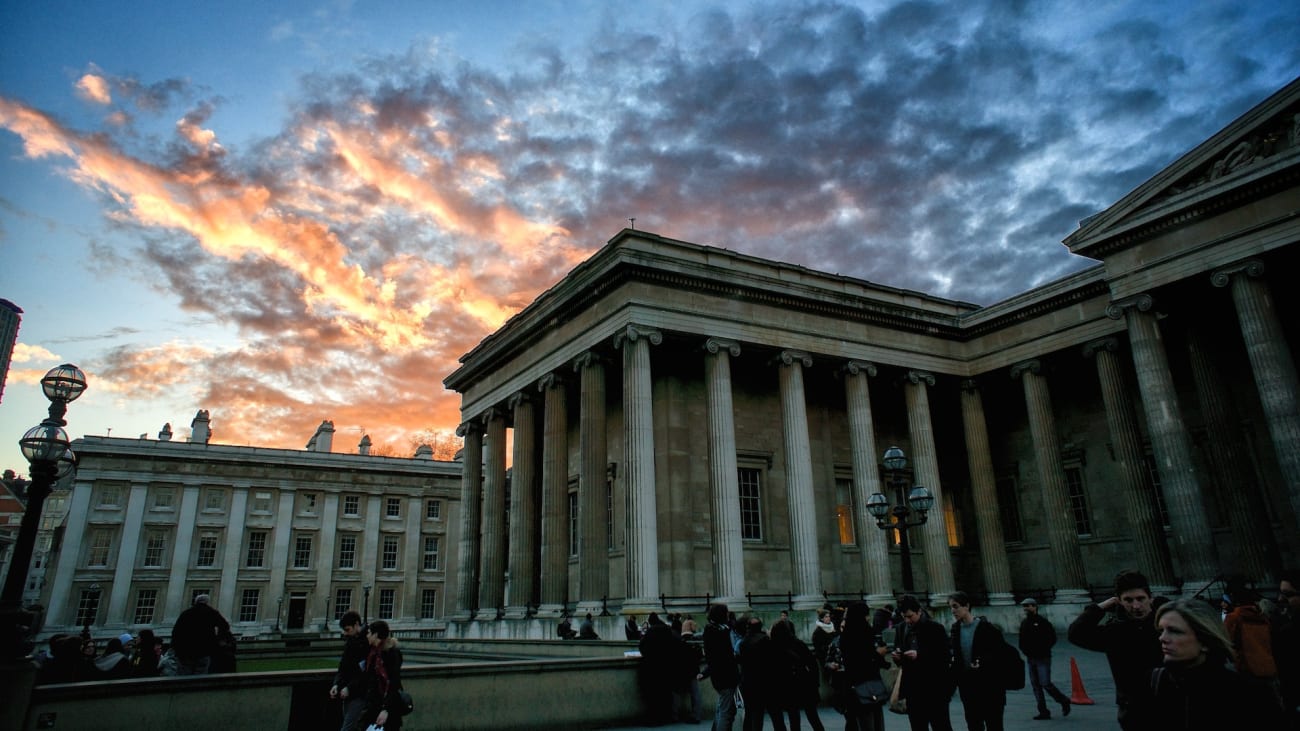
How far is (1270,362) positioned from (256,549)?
180 feet

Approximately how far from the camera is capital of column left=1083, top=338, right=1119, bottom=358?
86.7 feet


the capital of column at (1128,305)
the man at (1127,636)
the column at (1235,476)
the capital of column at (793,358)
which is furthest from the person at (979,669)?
the capital of column at (1128,305)

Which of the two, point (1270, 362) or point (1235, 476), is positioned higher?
point (1270, 362)

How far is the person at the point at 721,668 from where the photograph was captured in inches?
388

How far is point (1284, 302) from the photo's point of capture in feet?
81.3

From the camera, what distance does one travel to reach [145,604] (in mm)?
Result: 48938

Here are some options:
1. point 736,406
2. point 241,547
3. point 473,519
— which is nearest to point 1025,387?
point 736,406

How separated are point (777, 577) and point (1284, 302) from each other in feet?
60.6

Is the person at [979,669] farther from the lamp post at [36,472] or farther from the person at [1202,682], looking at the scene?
the lamp post at [36,472]

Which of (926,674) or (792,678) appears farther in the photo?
(792,678)

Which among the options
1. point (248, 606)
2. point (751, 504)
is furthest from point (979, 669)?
point (248, 606)

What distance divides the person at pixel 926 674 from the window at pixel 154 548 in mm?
54809

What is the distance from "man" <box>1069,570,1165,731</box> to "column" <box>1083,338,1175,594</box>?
20938 millimetres

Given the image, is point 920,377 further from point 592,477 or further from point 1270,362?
point 592,477
